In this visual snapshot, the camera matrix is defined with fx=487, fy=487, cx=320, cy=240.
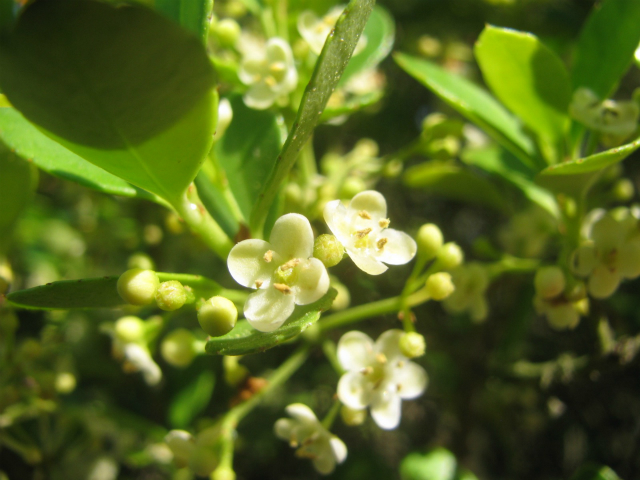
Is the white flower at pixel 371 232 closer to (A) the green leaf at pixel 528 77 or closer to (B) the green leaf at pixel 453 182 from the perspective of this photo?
(A) the green leaf at pixel 528 77

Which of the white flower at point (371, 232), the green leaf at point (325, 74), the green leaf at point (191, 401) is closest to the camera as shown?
the green leaf at point (325, 74)

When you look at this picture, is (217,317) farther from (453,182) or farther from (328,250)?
(453,182)

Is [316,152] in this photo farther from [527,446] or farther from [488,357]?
[527,446]

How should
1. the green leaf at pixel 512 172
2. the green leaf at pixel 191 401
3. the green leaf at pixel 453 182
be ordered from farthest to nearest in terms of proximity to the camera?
the green leaf at pixel 191 401 < the green leaf at pixel 453 182 < the green leaf at pixel 512 172

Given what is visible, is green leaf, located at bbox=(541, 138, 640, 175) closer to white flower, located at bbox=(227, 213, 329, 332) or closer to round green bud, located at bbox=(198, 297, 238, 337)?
white flower, located at bbox=(227, 213, 329, 332)

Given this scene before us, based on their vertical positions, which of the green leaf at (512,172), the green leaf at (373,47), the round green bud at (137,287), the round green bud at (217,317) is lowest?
the green leaf at (512,172)

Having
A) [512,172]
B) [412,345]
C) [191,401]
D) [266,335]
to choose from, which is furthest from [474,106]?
[191,401]

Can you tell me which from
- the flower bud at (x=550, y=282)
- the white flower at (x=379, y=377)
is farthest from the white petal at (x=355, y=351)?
the flower bud at (x=550, y=282)
